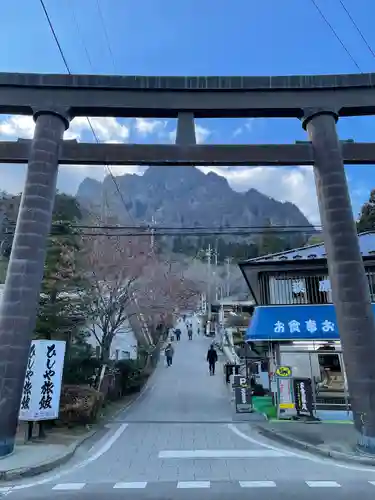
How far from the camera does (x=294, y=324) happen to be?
13.5 m

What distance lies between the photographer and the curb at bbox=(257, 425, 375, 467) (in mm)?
7469

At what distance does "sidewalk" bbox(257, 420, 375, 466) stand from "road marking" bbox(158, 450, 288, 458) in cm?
83

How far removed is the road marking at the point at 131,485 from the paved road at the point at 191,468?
1 centimetres

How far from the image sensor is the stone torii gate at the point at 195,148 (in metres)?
8.51

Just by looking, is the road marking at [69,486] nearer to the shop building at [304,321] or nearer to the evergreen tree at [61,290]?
the evergreen tree at [61,290]

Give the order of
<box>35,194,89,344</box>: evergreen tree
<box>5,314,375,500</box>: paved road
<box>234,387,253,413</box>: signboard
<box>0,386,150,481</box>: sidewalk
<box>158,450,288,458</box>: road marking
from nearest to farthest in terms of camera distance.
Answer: <box>5,314,375,500</box>: paved road
<box>0,386,150,481</box>: sidewalk
<box>158,450,288,458</box>: road marking
<box>234,387,253,413</box>: signboard
<box>35,194,89,344</box>: evergreen tree

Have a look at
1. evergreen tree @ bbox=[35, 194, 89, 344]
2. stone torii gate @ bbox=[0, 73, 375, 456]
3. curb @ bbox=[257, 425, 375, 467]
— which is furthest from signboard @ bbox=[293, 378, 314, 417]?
evergreen tree @ bbox=[35, 194, 89, 344]

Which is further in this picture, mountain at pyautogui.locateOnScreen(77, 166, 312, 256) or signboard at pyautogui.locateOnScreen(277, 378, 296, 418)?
mountain at pyautogui.locateOnScreen(77, 166, 312, 256)

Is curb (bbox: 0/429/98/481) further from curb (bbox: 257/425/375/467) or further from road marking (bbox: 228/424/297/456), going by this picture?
curb (bbox: 257/425/375/467)

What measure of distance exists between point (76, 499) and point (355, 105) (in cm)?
1129

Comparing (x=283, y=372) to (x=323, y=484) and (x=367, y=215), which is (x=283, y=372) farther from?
(x=367, y=215)

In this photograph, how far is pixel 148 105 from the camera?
10383mm

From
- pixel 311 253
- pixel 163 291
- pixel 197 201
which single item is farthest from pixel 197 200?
pixel 311 253

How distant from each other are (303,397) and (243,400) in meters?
2.11
